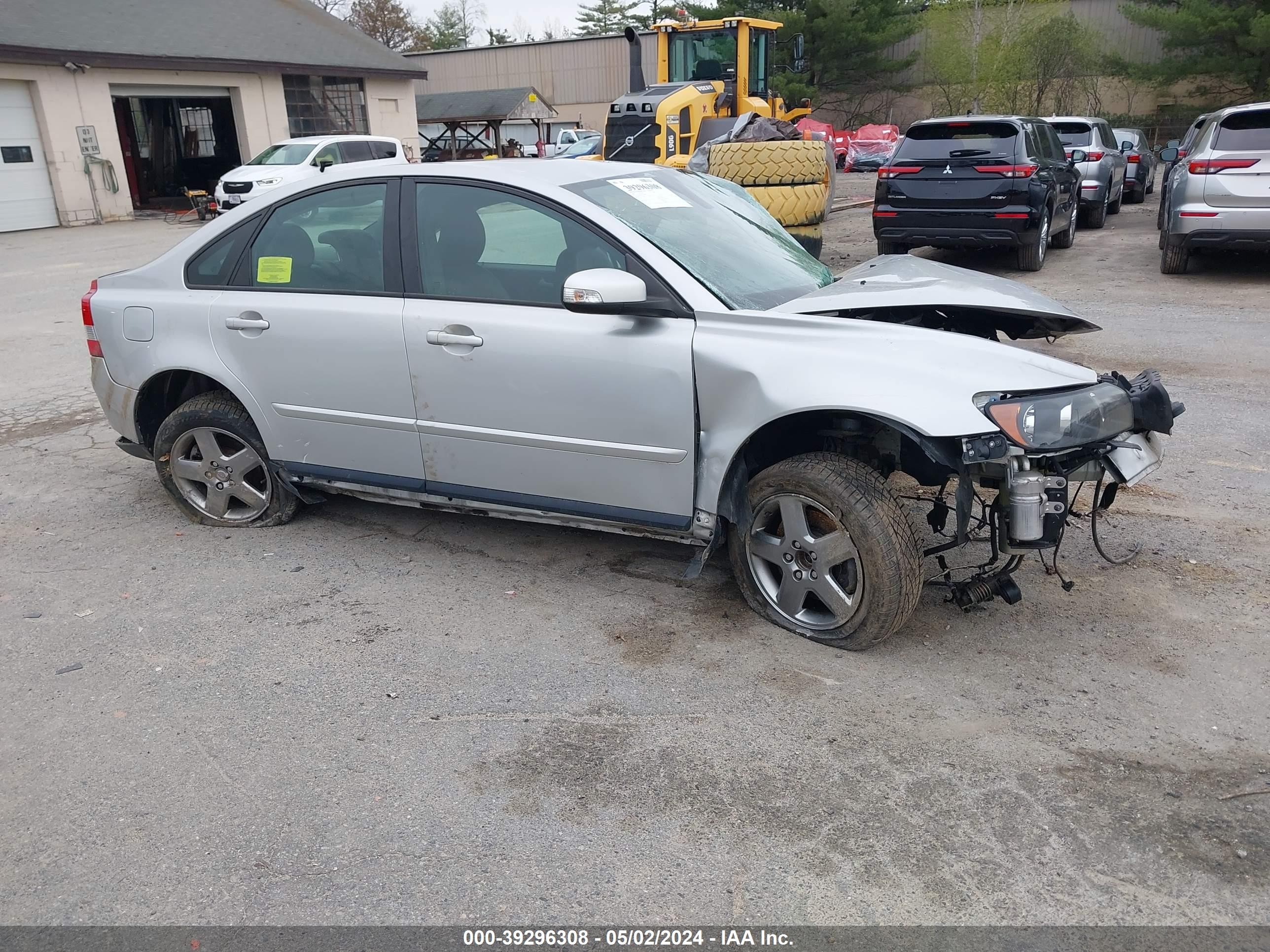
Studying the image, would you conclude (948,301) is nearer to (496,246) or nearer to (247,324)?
(496,246)

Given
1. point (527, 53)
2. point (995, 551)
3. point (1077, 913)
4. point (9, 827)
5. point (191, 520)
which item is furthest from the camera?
point (527, 53)

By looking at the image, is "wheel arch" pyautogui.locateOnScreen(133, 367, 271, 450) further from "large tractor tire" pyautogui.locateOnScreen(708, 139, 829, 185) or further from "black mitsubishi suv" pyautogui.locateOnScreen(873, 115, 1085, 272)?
"black mitsubishi suv" pyautogui.locateOnScreen(873, 115, 1085, 272)

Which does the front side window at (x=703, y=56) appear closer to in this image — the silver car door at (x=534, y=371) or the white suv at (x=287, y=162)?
the white suv at (x=287, y=162)

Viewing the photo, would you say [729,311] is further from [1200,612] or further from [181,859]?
[181,859]

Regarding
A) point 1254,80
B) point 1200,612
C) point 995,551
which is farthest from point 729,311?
point 1254,80

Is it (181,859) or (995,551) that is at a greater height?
(995,551)

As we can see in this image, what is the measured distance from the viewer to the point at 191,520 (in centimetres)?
526

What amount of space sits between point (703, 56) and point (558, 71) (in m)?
39.8

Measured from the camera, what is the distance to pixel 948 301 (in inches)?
149

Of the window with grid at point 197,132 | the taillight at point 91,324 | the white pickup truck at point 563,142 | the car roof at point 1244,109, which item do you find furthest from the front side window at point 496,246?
the white pickup truck at point 563,142

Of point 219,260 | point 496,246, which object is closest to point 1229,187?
point 496,246

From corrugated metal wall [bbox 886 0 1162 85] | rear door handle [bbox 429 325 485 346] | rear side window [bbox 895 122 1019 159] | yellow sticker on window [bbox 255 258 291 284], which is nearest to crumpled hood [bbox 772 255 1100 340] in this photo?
rear door handle [bbox 429 325 485 346]

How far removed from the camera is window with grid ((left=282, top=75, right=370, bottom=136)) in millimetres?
27672

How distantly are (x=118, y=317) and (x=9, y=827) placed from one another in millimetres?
2832
